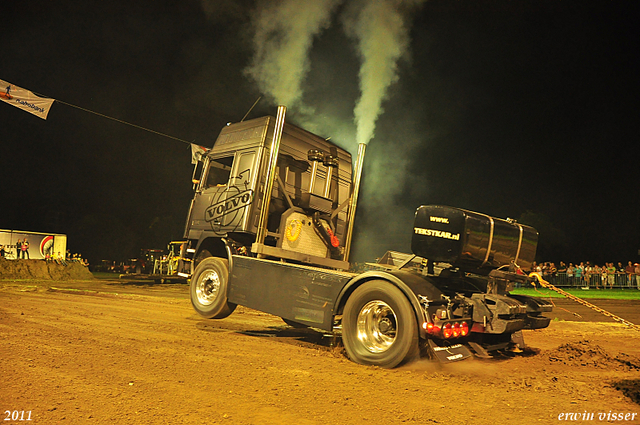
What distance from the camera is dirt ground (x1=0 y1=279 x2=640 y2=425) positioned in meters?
3.43

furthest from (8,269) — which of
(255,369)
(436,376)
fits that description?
(436,376)

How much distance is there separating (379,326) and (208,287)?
394cm

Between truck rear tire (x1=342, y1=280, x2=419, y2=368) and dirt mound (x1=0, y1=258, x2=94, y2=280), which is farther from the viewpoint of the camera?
dirt mound (x1=0, y1=258, x2=94, y2=280)

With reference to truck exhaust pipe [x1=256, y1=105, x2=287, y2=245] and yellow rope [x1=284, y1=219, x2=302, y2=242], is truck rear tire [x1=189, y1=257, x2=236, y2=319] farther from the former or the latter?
yellow rope [x1=284, y1=219, x2=302, y2=242]

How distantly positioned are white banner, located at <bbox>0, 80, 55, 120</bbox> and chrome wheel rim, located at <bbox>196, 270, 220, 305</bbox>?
10.2 m

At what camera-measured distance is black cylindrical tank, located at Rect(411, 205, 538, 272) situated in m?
5.39

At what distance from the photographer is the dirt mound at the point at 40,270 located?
21.3 meters

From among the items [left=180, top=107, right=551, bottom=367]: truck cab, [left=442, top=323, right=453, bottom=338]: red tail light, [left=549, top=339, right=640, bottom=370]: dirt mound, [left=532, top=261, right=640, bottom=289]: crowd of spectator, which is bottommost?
[left=549, top=339, right=640, bottom=370]: dirt mound

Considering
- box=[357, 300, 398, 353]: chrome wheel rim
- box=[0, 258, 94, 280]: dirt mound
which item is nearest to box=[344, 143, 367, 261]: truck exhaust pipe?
box=[357, 300, 398, 353]: chrome wheel rim

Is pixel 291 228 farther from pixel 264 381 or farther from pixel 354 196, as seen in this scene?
pixel 264 381

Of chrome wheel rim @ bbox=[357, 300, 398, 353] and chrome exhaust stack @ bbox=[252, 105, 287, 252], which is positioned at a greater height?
chrome exhaust stack @ bbox=[252, 105, 287, 252]

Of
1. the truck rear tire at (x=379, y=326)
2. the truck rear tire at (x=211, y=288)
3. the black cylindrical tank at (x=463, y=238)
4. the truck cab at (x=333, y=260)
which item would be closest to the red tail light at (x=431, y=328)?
the truck cab at (x=333, y=260)

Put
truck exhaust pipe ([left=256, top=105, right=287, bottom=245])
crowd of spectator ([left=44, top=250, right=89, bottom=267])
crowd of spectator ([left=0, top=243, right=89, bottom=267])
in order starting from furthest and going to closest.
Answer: crowd of spectator ([left=0, top=243, right=89, bottom=267]) < crowd of spectator ([left=44, top=250, right=89, bottom=267]) < truck exhaust pipe ([left=256, top=105, right=287, bottom=245])

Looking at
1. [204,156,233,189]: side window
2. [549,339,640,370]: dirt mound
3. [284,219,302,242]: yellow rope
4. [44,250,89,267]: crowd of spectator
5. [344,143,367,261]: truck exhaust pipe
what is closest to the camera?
[549,339,640,370]: dirt mound
